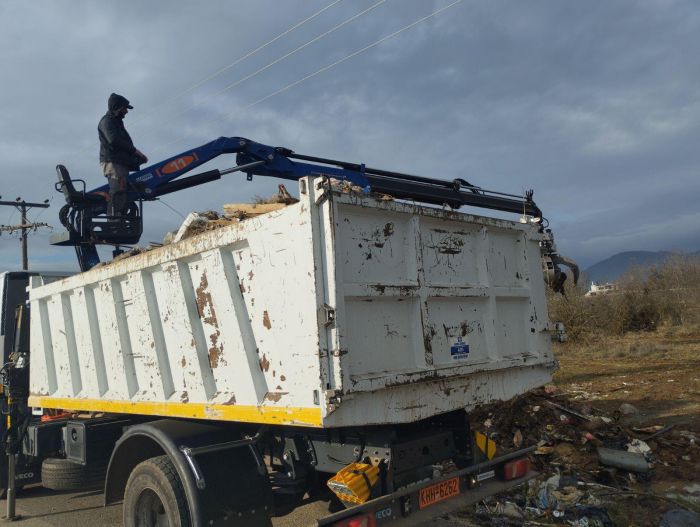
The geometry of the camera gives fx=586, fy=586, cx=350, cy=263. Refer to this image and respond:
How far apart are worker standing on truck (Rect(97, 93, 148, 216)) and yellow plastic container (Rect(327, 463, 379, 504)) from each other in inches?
159

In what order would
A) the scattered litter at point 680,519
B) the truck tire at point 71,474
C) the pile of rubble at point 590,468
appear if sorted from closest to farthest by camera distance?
the scattered litter at point 680,519 < the pile of rubble at point 590,468 < the truck tire at point 71,474

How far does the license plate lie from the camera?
3523 millimetres

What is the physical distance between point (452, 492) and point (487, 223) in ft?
6.13

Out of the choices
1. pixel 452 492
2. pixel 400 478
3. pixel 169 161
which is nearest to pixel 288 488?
pixel 400 478

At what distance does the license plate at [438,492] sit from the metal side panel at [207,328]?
990 millimetres

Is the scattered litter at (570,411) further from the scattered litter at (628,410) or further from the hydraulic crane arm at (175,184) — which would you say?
the hydraulic crane arm at (175,184)

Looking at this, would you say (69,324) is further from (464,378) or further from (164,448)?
(464,378)

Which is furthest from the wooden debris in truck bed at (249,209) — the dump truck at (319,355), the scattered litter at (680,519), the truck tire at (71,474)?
the scattered litter at (680,519)

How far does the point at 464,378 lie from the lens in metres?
3.91

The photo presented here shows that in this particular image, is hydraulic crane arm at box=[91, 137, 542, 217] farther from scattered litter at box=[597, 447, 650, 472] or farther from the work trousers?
scattered litter at box=[597, 447, 650, 472]

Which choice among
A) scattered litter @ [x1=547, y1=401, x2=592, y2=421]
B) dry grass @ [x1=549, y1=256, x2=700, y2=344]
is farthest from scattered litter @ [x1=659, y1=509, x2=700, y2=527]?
dry grass @ [x1=549, y1=256, x2=700, y2=344]

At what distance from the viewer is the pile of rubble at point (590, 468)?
4824 millimetres

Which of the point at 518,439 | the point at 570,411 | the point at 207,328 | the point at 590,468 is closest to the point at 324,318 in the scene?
the point at 207,328

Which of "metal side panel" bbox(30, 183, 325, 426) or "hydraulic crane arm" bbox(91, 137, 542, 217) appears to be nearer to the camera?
"metal side panel" bbox(30, 183, 325, 426)
